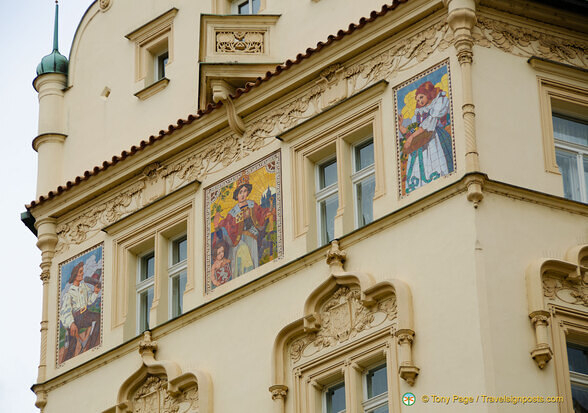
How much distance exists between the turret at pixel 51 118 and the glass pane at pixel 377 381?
8042 millimetres

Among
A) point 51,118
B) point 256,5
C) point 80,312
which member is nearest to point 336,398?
point 80,312

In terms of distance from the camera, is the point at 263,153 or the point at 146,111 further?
the point at 146,111

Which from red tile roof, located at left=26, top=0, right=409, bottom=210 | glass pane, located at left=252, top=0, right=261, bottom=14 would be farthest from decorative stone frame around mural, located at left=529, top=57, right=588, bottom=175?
glass pane, located at left=252, top=0, right=261, bottom=14

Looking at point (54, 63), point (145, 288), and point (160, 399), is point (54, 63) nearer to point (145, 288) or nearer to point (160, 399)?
point (145, 288)

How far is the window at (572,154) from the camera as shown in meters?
24.0

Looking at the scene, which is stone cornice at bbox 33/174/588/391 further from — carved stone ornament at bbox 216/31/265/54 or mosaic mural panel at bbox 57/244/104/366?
carved stone ornament at bbox 216/31/265/54

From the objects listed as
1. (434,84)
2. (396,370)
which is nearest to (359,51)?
(434,84)

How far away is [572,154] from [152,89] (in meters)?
7.27

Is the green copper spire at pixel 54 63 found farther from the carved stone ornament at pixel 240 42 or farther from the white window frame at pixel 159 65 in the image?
the carved stone ornament at pixel 240 42

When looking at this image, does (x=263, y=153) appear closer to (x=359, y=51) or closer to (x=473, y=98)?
(x=359, y=51)

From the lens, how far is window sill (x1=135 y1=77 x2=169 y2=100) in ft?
93.8

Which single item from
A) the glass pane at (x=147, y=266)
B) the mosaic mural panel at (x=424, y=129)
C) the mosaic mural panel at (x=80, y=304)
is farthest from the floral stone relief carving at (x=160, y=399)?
the mosaic mural panel at (x=424, y=129)

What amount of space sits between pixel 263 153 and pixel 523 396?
6.12 meters

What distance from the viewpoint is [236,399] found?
24.4 m
